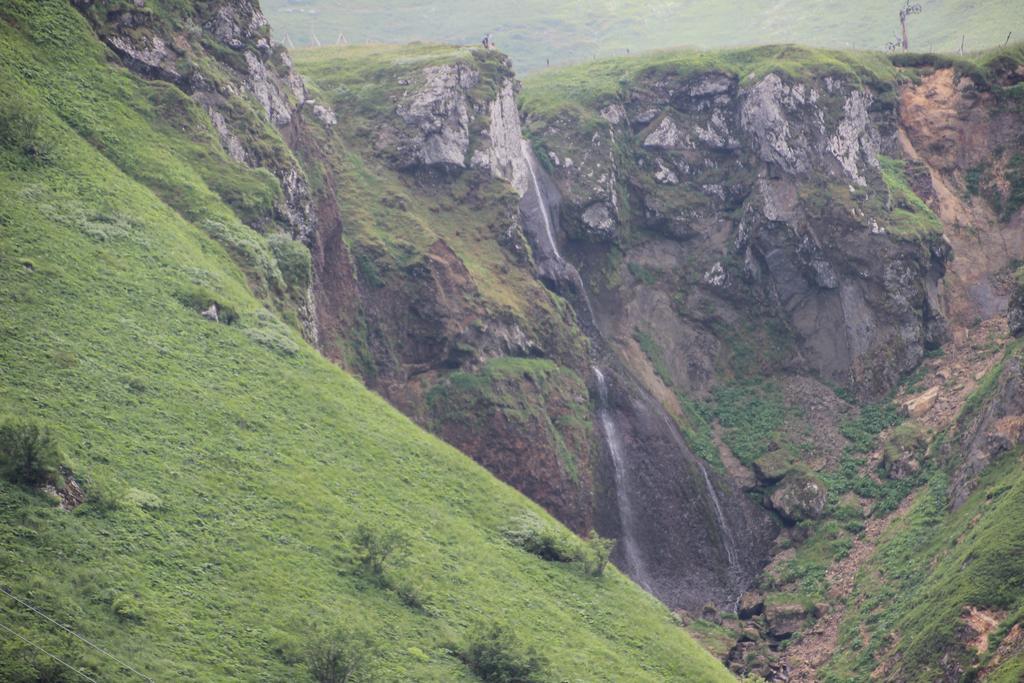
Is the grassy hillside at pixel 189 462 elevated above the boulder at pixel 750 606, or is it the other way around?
the grassy hillside at pixel 189 462

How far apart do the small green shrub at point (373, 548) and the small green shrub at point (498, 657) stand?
11.5 ft

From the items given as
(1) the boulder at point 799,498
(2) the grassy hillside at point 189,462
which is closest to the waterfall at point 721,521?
(1) the boulder at point 799,498

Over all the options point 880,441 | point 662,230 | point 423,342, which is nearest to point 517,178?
point 662,230

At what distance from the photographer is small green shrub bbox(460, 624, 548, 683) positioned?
29.5 metres

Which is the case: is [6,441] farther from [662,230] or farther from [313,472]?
[662,230]

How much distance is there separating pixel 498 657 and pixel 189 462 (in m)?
10.7

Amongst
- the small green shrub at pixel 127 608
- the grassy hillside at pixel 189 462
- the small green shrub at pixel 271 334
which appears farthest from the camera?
the small green shrub at pixel 271 334

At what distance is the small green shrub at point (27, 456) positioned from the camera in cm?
2453

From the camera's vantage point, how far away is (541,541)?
40156 mm

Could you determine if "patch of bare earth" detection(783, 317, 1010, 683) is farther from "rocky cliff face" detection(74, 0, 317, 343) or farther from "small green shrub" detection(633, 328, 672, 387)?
"rocky cliff face" detection(74, 0, 317, 343)

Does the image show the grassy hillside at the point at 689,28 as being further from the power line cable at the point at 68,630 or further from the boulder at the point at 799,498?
the power line cable at the point at 68,630

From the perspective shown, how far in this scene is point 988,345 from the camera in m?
64.9

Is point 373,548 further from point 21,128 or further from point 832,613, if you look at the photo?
point 832,613

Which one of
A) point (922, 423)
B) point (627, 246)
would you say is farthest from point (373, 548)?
point (627, 246)
